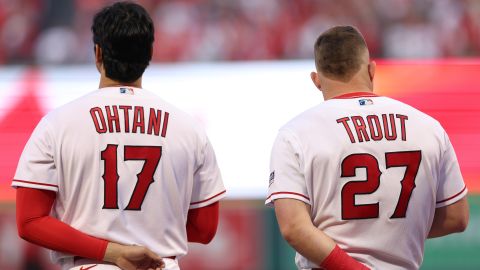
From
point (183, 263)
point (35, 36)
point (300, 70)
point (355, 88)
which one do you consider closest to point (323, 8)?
point (35, 36)

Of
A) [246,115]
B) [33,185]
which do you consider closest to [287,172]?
[33,185]

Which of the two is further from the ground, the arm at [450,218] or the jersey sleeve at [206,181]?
the jersey sleeve at [206,181]

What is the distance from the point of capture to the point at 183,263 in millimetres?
6285

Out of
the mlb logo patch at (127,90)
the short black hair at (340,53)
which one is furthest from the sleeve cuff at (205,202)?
the short black hair at (340,53)

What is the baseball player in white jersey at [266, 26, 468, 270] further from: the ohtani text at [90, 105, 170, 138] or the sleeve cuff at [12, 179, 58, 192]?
the sleeve cuff at [12, 179, 58, 192]

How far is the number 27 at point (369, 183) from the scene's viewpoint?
10.1 feet

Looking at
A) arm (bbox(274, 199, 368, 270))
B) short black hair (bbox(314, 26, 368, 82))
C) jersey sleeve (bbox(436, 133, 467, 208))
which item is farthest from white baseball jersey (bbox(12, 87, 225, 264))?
jersey sleeve (bbox(436, 133, 467, 208))

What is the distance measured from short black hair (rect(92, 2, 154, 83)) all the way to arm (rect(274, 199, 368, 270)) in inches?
27.2

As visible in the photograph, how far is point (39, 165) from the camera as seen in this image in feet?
9.81

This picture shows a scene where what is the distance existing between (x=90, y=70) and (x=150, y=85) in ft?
2.06

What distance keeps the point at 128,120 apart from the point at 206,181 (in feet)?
1.14

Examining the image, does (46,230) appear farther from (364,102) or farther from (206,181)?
(364,102)

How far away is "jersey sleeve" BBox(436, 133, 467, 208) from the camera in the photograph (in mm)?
3223

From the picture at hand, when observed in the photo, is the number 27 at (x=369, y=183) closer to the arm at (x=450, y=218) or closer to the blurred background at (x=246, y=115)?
the arm at (x=450, y=218)
